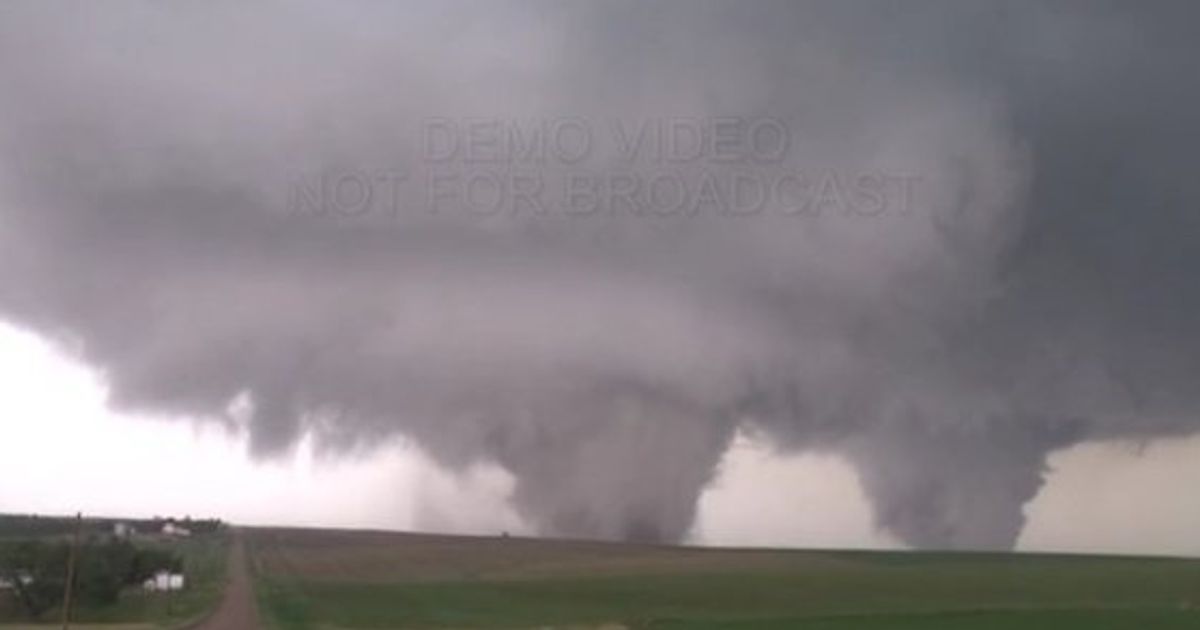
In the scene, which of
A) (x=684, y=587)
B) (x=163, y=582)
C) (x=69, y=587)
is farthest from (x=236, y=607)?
(x=684, y=587)

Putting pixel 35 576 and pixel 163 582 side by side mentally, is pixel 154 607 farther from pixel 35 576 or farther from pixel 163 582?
pixel 163 582

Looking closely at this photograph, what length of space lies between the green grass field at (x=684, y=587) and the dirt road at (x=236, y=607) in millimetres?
1213

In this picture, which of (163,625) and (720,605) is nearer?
(163,625)

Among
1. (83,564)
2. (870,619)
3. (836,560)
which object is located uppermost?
(836,560)

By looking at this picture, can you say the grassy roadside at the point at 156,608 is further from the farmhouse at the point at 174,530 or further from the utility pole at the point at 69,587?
the farmhouse at the point at 174,530

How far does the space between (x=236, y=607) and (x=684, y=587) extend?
31.3m

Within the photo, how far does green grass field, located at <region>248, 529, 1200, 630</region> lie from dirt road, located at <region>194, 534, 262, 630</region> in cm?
121

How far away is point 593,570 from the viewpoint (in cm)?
11769

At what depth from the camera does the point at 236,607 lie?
276 ft

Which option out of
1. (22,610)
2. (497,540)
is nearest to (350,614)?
(22,610)

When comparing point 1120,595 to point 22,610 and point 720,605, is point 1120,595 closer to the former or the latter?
point 720,605

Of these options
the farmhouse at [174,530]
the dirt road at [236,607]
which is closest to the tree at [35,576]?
the dirt road at [236,607]

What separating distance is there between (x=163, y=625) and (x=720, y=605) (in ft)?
99.2

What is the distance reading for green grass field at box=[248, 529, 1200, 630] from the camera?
77.6 metres
